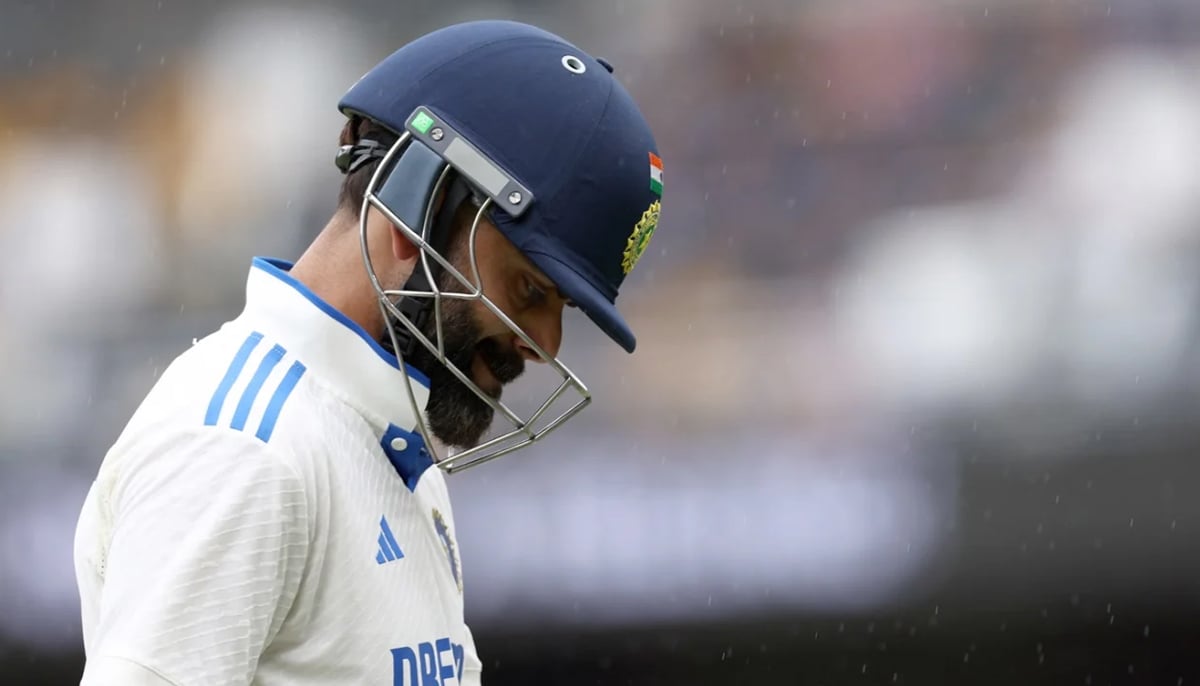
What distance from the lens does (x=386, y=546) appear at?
1245mm

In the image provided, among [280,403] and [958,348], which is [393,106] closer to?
[280,403]

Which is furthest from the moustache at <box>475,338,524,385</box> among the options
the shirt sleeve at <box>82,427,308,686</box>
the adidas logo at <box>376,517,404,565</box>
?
the shirt sleeve at <box>82,427,308,686</box>

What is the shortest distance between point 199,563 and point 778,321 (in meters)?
2.94

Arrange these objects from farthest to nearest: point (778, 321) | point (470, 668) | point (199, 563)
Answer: point (778, 321)
point (470, 668)
point (199, 563)

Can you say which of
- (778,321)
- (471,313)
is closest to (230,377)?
(471,313)

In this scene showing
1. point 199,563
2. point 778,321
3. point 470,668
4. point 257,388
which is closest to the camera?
point 199,563

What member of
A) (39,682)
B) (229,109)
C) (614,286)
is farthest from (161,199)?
(614,286)

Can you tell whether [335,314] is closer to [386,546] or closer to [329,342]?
[329,342]

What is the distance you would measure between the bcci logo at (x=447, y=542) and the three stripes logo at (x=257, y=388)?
29 cm

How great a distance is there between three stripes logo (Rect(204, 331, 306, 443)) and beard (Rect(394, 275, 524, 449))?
0.45 ft

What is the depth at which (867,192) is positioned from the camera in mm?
3904

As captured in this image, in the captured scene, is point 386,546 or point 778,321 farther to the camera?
point 778,321

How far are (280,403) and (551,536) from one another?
265 centimetres

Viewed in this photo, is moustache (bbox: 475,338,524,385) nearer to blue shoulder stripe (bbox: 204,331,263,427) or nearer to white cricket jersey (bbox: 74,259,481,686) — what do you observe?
white cricket jersey (bbox: 74,259,481,686)
